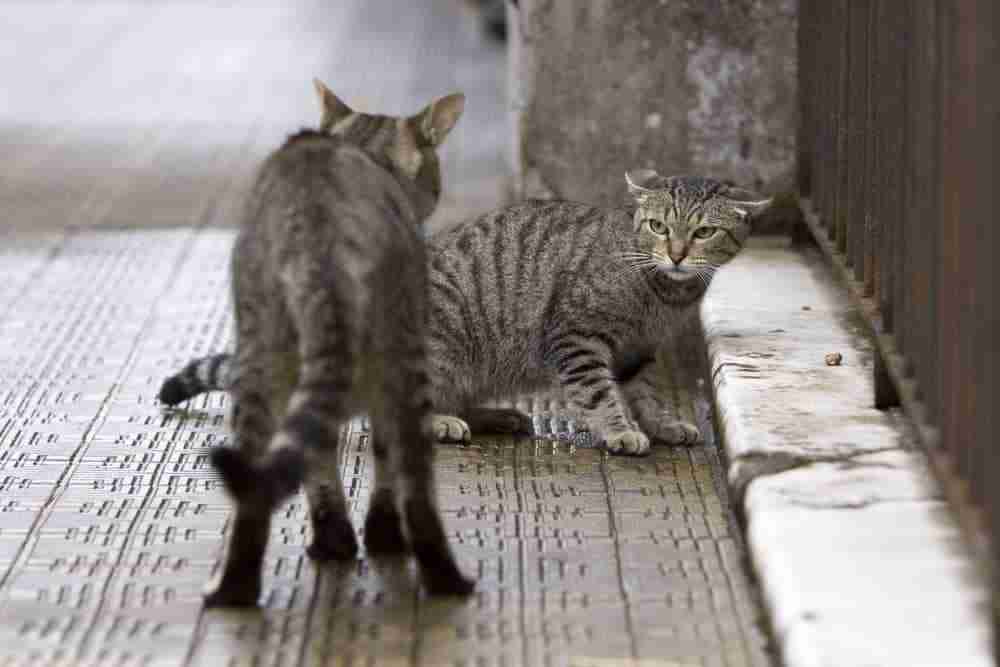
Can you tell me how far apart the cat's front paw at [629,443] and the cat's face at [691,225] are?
0.53m

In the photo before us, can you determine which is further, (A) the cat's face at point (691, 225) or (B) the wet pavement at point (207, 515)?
(A) the cat's face at point (691, 225)

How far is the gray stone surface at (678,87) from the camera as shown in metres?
7.55

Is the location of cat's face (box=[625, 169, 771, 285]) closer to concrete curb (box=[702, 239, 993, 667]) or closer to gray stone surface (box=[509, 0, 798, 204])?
concrete curb (box=[702, 239, 993, 667])

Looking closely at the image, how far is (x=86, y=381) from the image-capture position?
21.4 ft

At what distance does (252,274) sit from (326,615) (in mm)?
793

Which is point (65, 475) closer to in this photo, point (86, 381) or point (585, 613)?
point (86, 381)

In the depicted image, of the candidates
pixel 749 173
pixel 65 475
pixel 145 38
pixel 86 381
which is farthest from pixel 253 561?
pixel 145 38

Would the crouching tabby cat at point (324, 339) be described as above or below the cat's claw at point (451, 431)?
above

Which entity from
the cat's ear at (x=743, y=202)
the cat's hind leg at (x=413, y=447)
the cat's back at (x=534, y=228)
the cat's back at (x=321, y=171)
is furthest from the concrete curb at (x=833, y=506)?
the cat's back at (x=321, y=171)

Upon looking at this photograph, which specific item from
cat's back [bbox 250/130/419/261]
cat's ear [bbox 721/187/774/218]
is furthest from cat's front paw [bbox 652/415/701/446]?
cat's back [bbox 250/130/419/261]

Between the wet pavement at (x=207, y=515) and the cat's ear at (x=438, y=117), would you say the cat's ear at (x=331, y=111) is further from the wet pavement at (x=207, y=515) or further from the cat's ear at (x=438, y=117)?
the wet pavement at (x=207, y=515)

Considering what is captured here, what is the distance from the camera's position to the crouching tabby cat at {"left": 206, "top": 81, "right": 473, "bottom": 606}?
3.97 m

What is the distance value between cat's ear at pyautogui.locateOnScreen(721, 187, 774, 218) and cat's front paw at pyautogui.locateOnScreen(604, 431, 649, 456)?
0.80m

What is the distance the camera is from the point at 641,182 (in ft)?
20.0
